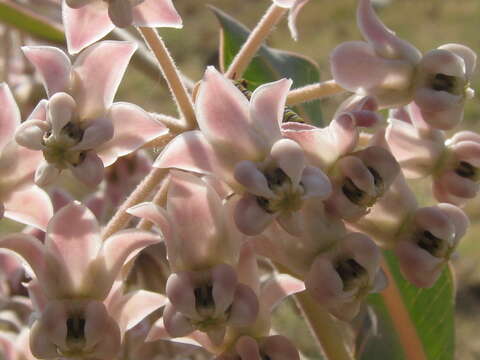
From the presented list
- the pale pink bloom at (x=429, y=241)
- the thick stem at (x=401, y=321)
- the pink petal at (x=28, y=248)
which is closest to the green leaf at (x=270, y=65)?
the thick stem at (x=401, y=321)

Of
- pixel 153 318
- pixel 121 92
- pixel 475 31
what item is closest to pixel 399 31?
pixel 475 31

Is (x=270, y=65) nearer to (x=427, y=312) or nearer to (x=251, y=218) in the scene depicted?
(x=427, y=312)

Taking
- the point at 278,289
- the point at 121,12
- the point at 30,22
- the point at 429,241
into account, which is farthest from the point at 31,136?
the point at 30,22

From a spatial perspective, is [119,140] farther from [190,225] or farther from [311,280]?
[311,280]

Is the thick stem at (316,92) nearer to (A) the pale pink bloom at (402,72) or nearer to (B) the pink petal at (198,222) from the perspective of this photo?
(A) the pale pink bloom at (402,72)

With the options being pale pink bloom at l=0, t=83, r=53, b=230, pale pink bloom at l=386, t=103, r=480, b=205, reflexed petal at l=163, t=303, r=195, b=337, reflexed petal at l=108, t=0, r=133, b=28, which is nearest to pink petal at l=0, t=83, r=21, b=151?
pale pink bloom at l=0, t=83, r=53, b=230

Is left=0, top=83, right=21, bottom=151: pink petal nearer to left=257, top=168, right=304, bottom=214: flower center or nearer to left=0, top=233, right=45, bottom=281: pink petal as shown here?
left=0, top=233, right=45, bottom=281: pink petal
